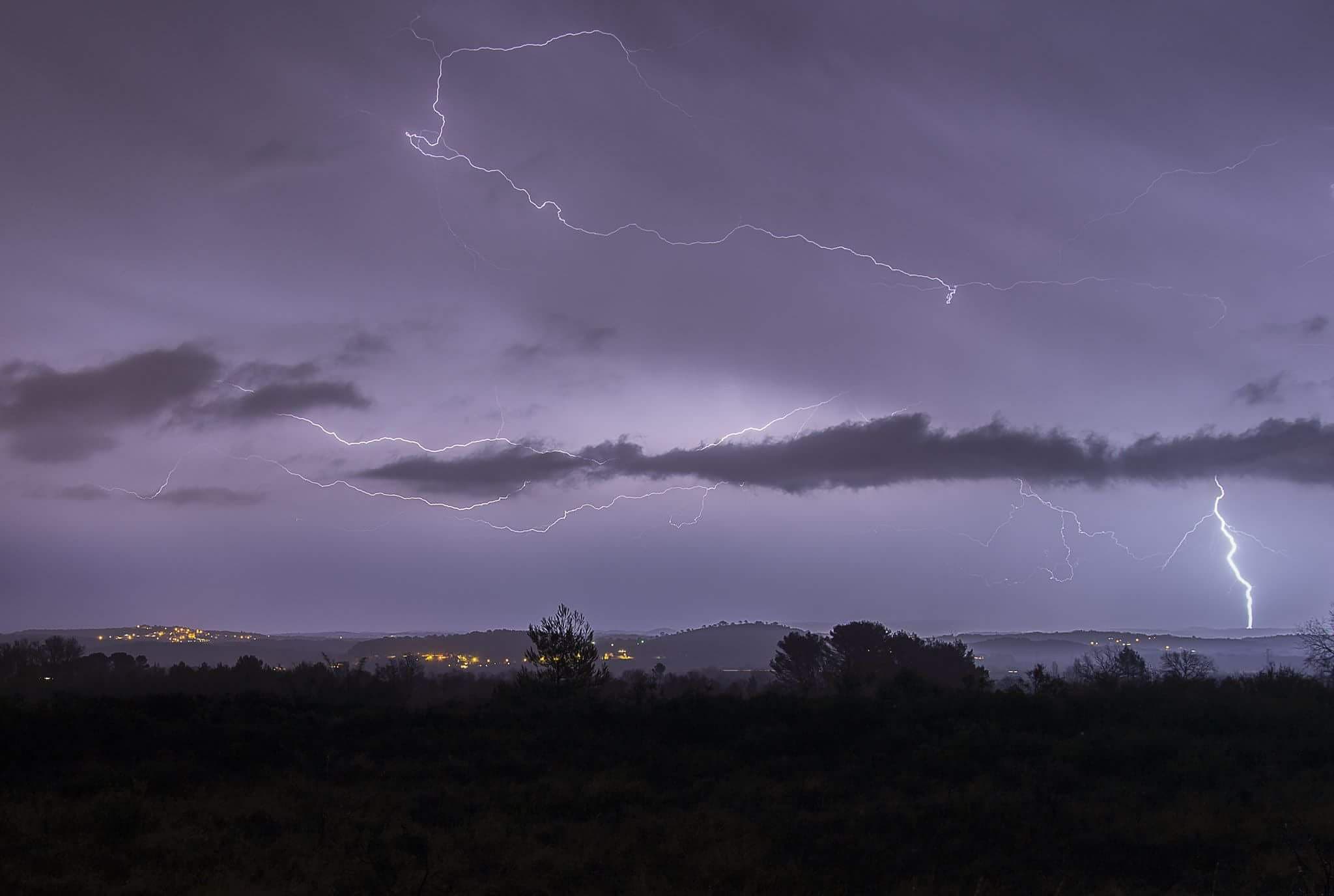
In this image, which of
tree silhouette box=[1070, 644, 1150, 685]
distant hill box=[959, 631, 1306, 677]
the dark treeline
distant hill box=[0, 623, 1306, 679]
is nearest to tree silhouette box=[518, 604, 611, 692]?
the dark treeline

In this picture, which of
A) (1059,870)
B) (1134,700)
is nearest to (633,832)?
(1059,870)

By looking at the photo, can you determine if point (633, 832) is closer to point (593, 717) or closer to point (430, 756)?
point (430, 756)

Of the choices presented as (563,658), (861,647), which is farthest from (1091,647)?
(563,658)

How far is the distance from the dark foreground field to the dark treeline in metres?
0.06

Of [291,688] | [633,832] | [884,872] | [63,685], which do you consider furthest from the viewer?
[63,685]

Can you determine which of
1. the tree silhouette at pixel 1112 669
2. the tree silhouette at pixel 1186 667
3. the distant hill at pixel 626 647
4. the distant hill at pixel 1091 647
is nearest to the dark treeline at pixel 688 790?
the tree silhouette at pixel 1112 669

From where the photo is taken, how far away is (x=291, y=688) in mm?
25391

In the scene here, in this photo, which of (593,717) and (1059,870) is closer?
(1059,870)

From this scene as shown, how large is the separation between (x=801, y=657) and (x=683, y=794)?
2652 centimetres

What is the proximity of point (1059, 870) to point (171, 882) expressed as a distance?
33.1 ft

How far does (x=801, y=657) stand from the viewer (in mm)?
39656

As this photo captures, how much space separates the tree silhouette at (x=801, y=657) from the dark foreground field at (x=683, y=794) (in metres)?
17.3

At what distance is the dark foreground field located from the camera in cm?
1010

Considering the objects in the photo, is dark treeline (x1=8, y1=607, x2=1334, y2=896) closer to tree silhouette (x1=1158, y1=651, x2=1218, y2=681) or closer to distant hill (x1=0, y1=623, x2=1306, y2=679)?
tree silhouette (x1=1158, y1=651, x2=1218, y2=681)
